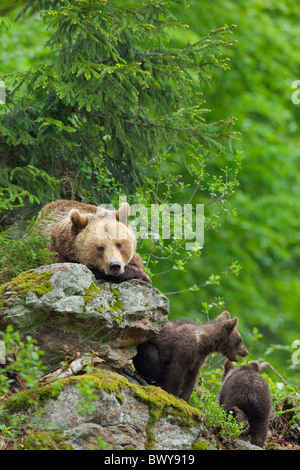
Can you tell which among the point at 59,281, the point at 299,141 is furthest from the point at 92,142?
the point at 299,141

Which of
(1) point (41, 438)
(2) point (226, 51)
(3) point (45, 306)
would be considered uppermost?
(2) point (226, 51)

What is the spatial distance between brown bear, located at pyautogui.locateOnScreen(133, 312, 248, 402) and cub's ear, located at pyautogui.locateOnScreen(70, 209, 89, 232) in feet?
4.83

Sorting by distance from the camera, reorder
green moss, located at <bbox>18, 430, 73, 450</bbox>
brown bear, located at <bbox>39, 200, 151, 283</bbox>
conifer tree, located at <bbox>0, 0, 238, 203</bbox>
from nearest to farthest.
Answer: green moss, located at <bbox>18, 430, 73, 450</bbox> → brown bear, located at <bbox>39, 200, 151, 283</bbox> → conifer tree, located at <bbox>0, 0, 238, 203</bbox>

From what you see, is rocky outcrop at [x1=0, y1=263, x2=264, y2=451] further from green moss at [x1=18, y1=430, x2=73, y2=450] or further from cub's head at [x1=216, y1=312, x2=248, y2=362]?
cub's head at [x1=216, y1=312, x2=248, y2=362]

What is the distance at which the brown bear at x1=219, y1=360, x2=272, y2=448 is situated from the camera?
7426mm

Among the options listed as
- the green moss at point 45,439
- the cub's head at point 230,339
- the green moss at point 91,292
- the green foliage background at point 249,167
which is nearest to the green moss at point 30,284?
the green moss at point 91,292

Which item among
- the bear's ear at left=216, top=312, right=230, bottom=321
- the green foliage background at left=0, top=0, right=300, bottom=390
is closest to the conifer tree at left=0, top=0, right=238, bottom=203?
the bear's ear at left=216, top=312, right=230, bottom=321

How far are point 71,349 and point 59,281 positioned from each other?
67 centimetres

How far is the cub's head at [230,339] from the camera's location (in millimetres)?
7828

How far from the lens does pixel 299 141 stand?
21.5m

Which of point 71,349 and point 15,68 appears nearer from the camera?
point 71,349

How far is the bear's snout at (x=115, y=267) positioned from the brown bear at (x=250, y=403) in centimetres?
188
